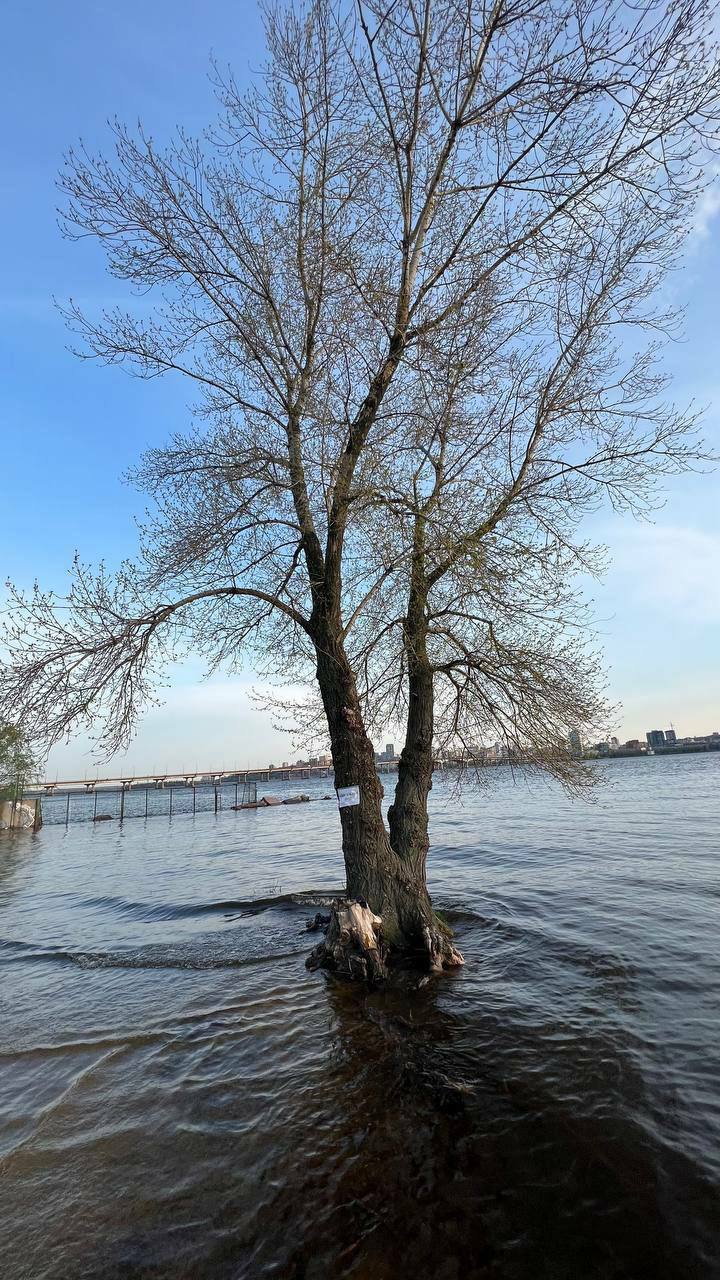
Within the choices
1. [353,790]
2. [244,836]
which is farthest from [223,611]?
[244,836]

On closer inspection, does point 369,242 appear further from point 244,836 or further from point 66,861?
point 244,836

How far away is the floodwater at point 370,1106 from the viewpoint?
3264 millimetres

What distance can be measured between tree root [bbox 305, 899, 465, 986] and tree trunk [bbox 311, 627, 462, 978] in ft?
0.04

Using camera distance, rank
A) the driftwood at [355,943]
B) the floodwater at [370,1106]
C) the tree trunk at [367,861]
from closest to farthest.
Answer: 1. the floodwater at [370,1106]
2. the driftwood at [355,943]
3. the tree trunk at [367,861]

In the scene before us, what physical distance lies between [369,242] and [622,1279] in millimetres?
9636

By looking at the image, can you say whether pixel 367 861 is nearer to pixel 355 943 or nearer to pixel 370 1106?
pixel 355 943

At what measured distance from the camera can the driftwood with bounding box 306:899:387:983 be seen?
7.02m

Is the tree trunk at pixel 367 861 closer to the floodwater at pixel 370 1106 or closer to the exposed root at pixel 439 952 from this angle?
the exposed root at pixel 439 952

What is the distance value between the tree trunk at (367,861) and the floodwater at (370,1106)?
0.51 metres

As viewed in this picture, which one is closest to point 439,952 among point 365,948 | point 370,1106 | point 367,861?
point 365,948

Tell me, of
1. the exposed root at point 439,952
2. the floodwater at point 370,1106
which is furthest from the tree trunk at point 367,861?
the floodwater at point 370,1106

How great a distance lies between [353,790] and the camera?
7.66 m

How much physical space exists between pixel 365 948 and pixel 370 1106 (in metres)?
2.53

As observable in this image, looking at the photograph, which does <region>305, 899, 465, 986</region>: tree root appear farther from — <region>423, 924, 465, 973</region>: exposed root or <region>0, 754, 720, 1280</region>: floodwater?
<region>0, 754, 720, 1280</region>: floodwater
